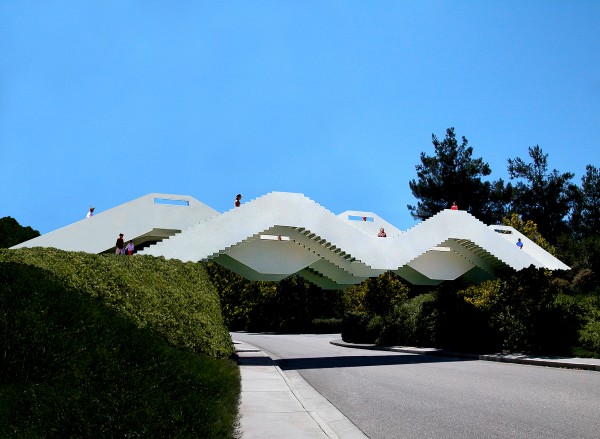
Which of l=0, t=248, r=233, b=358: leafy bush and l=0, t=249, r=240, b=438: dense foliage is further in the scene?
l=0, t=248, r=233, b=358: leafy bush

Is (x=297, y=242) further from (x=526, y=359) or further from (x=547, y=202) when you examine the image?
(x=547, y=202)

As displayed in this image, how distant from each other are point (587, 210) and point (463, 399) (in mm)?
69299

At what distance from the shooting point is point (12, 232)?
59719 millimetres

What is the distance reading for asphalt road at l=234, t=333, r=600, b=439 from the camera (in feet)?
29.6

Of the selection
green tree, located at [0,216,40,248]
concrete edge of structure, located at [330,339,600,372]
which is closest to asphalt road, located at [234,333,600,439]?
concrete edge of structure, located at [330,339,600,372]

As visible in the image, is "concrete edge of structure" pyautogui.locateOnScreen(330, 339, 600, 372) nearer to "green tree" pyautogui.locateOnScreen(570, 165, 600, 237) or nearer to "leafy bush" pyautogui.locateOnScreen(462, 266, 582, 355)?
"leafy bush" pyautogui.locateOnScreen(462, 266, 582, 355)

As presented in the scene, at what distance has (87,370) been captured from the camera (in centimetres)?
600

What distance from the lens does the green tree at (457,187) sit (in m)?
71.6

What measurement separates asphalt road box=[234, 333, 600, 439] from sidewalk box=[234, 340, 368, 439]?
33 centimetres

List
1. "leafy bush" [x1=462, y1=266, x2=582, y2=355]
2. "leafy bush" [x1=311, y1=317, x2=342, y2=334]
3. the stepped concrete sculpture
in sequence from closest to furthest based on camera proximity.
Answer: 1. the stepped concrete sculpture
2. "leafy bush" [x1=462, y1=266, x2=582, y2=355]
3. "leafy bush" [x1=311, y1=317, x2=342, y2=334]

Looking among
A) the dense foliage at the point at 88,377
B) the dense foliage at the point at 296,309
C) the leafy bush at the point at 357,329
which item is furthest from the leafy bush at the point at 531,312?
the dense foliage at the point at 296,309

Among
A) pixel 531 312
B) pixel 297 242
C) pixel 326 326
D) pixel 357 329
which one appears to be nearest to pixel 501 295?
pixel 531 312

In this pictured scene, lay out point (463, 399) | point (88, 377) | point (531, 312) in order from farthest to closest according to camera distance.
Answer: point (531, 312) → point (463, 399) → point (88, 377)

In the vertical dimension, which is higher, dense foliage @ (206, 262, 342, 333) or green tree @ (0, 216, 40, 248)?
green tree @ (0, 216, 40, 248)
